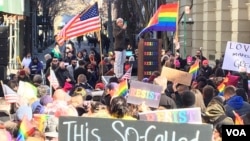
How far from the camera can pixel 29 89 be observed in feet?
34.1

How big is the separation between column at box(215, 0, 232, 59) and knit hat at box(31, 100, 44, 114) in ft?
58.9

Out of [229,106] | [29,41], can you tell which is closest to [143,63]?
[229,106]

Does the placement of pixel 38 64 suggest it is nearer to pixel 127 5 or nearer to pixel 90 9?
pixel 90 9

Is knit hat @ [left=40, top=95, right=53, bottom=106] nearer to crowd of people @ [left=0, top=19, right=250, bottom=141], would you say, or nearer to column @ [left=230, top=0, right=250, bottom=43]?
crowd of people @ [left=0, top=19, right=250, bottom=141]

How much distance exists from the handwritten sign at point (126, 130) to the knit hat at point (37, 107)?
3677 mm

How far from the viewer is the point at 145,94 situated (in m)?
9.30

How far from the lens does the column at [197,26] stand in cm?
3303

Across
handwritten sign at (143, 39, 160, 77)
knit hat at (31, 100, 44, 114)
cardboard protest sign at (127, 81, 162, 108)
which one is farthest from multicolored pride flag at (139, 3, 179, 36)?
knit hat at (31, 100, 44, 114)

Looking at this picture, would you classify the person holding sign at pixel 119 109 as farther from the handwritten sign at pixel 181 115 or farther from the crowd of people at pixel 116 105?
the handwritten sign at pixel 181 115

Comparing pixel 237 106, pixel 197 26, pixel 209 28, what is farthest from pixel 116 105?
pixel 197 26

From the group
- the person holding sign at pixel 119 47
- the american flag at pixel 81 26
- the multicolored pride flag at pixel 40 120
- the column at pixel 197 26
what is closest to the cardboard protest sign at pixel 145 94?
the multicolored pride flag at pixel 40 120

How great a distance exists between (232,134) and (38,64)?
Answer: 17.1 meters

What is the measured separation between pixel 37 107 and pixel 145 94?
147 centimetres

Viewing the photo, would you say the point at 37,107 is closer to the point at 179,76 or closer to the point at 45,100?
the point at 45,100
